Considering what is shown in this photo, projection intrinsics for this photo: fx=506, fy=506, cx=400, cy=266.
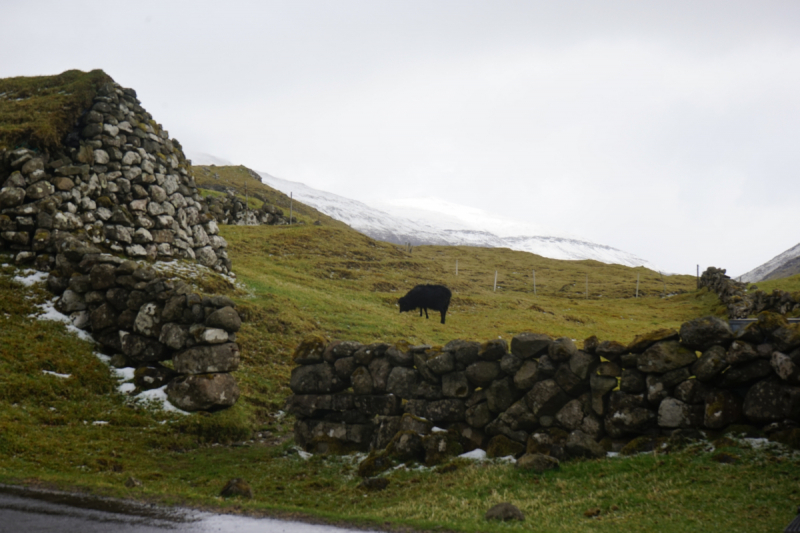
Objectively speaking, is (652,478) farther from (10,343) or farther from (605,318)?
(605,318)

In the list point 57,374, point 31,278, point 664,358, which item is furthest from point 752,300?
point 31,278

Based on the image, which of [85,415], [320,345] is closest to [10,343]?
[85,415]

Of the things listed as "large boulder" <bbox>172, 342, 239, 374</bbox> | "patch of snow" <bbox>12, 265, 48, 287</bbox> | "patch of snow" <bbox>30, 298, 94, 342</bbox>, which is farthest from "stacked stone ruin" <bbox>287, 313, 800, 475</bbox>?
"patch of snow" <bbox>12, 265, 48, 287</bbox>

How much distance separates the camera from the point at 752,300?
37.7 m

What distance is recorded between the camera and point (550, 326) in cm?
4084

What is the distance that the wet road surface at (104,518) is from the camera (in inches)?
279

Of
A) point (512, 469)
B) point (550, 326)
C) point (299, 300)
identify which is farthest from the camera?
point (550, 326)

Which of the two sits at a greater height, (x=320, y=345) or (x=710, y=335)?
(x=710, y=335)

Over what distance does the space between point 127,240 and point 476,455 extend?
1984 cm

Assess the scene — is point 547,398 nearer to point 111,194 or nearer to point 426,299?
point 111,194

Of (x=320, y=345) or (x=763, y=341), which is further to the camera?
(x=320, y=345)

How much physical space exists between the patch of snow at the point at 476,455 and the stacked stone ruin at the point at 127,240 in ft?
25.9

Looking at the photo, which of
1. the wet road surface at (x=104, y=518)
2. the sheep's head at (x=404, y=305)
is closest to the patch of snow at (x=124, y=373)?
the wet road surface at (x=104, y=518)

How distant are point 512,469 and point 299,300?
22.5 metres
